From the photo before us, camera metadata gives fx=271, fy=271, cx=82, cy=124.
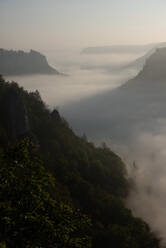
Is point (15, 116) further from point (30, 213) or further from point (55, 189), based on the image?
point (30, 213)

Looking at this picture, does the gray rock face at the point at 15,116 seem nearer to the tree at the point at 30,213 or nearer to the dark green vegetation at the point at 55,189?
the dark green vegetation at the point at 55,189

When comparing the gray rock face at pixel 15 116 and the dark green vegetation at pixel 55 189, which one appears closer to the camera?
the dark green vegetation at pixel 55 189

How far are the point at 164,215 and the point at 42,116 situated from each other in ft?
228

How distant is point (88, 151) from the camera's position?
126 meters

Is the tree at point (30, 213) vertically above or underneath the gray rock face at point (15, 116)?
underneath

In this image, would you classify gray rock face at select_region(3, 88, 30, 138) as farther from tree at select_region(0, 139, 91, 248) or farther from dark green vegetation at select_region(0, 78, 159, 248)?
tree at select_region(0, 139, 91, 248)

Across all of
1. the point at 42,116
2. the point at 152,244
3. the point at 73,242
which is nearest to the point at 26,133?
the point at 42,116

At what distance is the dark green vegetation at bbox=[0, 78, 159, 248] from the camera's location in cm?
1462

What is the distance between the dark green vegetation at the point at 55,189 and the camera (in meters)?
14.6

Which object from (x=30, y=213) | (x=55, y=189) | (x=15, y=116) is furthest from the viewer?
(x=15, y=116)

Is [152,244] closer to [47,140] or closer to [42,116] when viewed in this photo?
[47,140]

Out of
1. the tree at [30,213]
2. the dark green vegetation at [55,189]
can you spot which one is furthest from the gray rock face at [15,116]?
the tree at [30,213]

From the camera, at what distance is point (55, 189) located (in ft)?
236

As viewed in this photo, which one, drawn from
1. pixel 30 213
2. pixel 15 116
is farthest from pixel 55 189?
pixel 30 213
